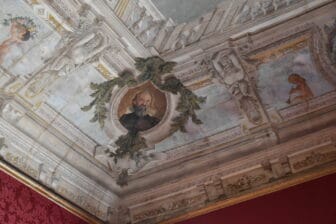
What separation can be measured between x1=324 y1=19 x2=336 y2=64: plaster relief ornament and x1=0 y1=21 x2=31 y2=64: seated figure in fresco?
4844mm

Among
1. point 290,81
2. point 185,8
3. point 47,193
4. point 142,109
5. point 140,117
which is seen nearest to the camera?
point 185,8

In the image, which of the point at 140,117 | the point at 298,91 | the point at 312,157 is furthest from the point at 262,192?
the point at 140,117

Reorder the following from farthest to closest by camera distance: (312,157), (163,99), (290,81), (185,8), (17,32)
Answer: (163,99)
(312,157)
(290,81)
(185,8)
(17,32)

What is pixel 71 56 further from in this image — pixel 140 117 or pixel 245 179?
pixel 245 179

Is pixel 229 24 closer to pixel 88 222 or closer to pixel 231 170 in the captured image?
pixel 231 170

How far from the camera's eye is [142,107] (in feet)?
27.5

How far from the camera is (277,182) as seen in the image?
791cm

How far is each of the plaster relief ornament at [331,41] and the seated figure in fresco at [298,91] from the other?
0.65 meters

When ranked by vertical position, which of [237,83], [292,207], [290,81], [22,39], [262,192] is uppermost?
[22,39]

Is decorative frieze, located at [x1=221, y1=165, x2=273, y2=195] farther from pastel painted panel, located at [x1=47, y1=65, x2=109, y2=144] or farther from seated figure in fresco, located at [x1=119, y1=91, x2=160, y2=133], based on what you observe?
pastel painted panel, located at [x1=47, y1=65, x2=109, y2=144]

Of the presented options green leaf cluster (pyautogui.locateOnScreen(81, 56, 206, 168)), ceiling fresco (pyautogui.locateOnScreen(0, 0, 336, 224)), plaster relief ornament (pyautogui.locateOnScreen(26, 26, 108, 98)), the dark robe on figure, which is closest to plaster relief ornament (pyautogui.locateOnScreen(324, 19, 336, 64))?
ceiling fresco (pyautogui.locateOnScreen(0, 0, 336, 224))

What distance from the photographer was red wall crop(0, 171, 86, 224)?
7168 mm

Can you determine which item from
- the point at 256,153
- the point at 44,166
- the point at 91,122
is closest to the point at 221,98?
the point at 256,153

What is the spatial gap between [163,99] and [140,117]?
65 centimetres
